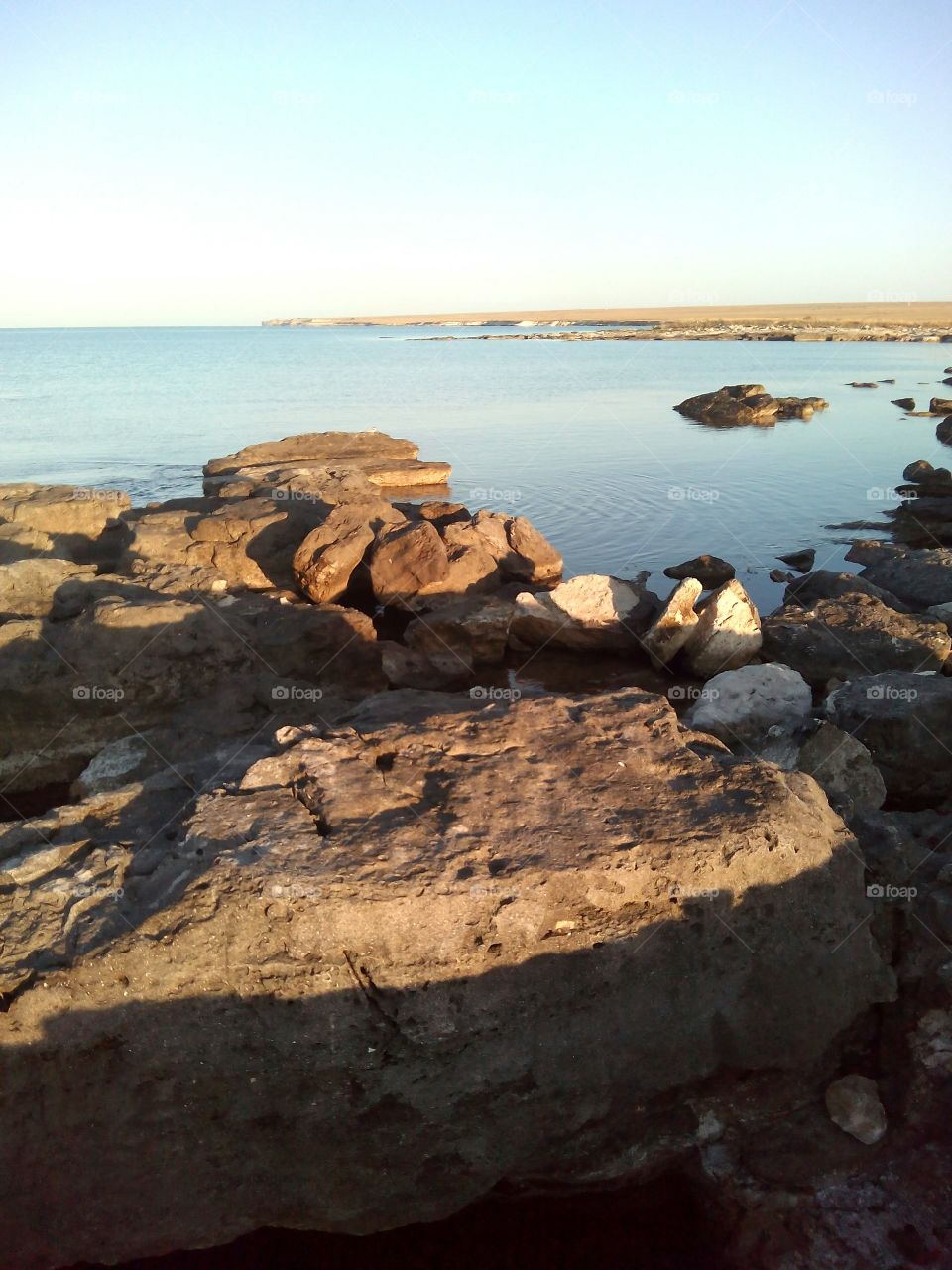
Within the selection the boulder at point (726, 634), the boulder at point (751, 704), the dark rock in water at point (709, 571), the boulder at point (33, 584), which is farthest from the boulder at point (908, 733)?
the boulder at point (33, 584)

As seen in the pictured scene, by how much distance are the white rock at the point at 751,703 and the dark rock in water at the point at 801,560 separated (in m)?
8.53

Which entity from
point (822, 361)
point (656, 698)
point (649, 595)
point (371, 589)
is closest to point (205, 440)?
Answer: point (371, 589)

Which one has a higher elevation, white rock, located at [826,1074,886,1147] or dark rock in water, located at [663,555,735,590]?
white rock, located at [826,1074,886,1147]

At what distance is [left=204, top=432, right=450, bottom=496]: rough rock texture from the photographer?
2195 centimetres

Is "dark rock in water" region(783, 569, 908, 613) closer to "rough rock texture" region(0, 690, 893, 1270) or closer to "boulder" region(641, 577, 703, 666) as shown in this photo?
"boulder" region(641, 577, 703, 666)

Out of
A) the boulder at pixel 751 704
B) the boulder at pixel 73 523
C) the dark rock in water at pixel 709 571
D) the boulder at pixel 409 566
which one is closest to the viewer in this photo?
the boulder at pixel 751 704

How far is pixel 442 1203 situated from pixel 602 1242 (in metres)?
0.79

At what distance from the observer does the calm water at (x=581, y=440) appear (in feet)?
66.0

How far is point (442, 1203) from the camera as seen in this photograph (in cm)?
416

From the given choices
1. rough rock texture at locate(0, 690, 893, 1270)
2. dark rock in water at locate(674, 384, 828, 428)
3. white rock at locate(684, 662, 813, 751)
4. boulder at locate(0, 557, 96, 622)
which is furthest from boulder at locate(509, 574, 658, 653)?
dark rock in water at locate(674, 384, 828, 428)

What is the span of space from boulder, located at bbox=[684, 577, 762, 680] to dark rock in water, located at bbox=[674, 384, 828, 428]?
2691cm

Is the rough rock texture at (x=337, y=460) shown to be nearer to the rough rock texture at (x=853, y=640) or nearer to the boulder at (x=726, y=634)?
the boulder at (x=726, y=634)

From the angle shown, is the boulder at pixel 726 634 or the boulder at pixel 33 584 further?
the boulder at pixel 726 634

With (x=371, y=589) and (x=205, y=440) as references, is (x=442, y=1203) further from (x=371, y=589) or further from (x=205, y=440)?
(x=205, y=440)
